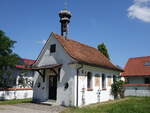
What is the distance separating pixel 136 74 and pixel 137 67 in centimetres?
218

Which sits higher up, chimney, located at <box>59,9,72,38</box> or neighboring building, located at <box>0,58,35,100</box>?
chimney, located at <box>59,9,72,38</box>

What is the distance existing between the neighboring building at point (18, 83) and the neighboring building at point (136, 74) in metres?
13.8

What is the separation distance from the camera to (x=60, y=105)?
16.1 metres

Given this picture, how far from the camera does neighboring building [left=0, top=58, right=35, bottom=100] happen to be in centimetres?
2112

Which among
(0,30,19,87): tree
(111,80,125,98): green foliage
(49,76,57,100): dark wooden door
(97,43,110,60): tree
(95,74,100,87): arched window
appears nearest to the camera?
(49,76,57,100): dark wooden door

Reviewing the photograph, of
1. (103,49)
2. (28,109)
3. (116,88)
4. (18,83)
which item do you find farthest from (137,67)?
(28,109)

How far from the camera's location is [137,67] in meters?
32.4

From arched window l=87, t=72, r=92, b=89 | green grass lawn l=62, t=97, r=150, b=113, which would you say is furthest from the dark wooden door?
green grass lawn l=62, t=97, r=150, b=113

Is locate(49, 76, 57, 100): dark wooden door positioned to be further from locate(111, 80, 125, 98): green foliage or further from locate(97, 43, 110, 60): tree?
locate(97, 43, 110, 60): tree

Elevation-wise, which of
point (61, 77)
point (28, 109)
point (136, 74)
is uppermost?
point (136, 74)

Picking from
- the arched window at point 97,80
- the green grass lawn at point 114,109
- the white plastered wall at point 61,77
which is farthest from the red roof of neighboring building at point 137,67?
the white plastered wall at point 61,77

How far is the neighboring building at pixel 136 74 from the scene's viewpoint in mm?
25742

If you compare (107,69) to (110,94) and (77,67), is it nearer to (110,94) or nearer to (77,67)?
(110,94)

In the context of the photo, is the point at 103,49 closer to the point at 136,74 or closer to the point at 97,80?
the point at 136,74
